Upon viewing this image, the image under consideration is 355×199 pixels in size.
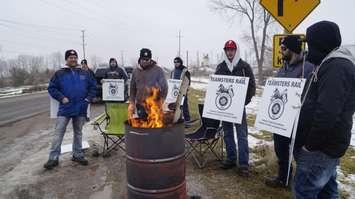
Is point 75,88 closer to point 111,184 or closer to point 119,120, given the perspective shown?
point 119,120

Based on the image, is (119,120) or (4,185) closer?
(4,185)

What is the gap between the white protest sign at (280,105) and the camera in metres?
3.98

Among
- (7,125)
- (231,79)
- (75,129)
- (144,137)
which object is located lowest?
(7,125)

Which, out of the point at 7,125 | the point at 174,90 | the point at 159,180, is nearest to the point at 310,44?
the point at 159,180

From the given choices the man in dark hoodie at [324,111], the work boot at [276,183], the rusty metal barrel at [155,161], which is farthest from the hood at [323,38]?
the work boot at [276,183]

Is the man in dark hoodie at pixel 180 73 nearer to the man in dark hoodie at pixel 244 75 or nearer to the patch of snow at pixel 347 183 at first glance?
the man in dark hoodie at pixel 244 75

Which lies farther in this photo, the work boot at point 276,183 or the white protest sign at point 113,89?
the white protest sign at point 113,89

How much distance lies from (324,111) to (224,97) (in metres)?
2.88

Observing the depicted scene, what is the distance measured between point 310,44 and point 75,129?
4.66 metres

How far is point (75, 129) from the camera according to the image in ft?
20.4

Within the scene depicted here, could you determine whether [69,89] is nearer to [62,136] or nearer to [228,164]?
[62,136]

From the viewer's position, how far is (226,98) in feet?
17.9

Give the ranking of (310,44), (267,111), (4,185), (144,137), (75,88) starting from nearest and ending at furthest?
(310,44) < (144,137) < (267,111) < (4,185) < (75,88)

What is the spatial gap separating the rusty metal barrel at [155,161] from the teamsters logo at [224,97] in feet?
6.35
